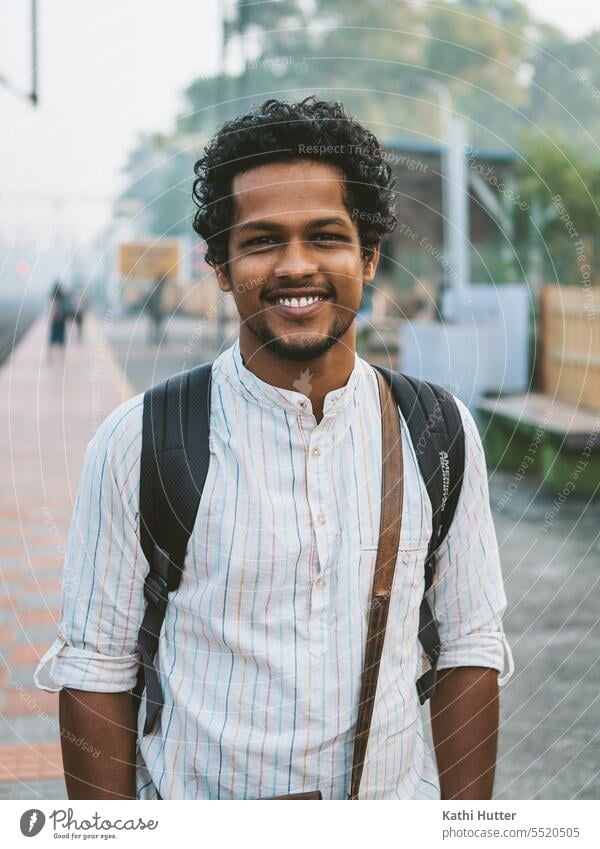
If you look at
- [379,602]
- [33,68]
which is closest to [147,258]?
[33,68]

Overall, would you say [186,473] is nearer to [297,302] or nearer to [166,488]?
[166,488]

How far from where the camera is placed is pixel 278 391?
5.34 feet

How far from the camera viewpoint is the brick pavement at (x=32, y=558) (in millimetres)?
3297

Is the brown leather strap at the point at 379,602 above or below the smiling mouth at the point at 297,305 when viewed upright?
below

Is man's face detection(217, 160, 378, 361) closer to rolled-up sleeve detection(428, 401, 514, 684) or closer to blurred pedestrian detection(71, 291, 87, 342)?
rolled-up sleeve detection(428, 401, 514, 684)

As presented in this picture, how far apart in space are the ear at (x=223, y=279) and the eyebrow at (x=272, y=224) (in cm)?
11

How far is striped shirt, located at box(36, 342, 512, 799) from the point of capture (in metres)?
1.55

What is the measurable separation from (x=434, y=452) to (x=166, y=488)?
0.41 meters

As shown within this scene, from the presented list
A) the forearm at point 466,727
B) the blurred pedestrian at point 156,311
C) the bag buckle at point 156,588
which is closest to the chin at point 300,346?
the bag buckle at point 156,588

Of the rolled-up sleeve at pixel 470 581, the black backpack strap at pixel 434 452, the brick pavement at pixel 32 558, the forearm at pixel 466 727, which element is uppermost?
the black backpack strap at pixel 434 452

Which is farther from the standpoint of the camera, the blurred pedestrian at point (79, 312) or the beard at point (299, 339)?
the blurred pedestrian at point (79, 312)

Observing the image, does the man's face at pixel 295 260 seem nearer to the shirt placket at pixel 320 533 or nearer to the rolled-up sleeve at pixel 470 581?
the shirt placket at pixel 320 533
